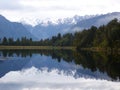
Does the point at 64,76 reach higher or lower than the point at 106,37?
lower

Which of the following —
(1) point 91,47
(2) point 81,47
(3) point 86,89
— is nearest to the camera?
(3) point 86,89

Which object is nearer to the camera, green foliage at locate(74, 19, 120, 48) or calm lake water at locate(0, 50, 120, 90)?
calm lake water at locate(0, 50, 120, 90)

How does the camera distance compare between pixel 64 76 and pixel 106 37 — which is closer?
pixel 64 76

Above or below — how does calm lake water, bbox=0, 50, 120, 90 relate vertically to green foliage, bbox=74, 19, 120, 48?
below

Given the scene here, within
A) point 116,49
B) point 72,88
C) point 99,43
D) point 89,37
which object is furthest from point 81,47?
point 72,88

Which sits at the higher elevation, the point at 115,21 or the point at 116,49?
the point at 115,21

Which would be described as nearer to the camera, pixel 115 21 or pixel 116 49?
pixel 116 49

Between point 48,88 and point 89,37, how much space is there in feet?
460

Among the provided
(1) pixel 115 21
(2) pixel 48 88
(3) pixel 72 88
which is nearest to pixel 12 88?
(2) pixel 48 88

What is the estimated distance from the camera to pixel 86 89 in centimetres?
3600

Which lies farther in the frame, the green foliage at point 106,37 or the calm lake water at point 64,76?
the green foliage at point 106,37

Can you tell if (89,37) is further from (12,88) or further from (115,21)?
(12,88)

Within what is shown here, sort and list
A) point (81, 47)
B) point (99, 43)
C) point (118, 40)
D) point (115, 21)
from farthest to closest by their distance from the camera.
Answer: point (81, 47)
point (99, 43)
point (115, 21)
point (118, 40)

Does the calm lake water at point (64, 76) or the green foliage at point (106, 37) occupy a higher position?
the green foliage at point (106, 37)
